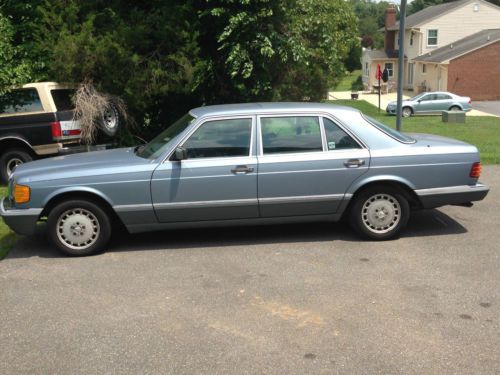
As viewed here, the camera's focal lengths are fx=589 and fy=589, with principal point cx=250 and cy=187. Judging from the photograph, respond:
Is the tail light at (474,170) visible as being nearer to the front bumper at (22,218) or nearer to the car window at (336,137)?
the car window at (336,137)

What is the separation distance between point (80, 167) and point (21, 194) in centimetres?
66

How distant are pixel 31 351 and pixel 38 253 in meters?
2.45

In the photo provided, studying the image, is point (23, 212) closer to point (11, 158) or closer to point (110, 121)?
point (11, 158)

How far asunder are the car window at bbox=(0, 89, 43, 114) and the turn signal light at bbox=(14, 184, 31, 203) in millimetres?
4463

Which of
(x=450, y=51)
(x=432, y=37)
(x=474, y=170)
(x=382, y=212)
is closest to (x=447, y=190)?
(x=474, y=170)

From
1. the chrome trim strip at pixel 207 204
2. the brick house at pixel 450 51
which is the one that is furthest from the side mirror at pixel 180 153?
the brick house at pixel 450 51

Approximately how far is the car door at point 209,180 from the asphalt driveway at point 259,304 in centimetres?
44

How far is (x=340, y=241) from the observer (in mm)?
6512

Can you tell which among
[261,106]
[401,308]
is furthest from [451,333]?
[261,106]

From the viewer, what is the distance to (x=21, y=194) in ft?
20.1

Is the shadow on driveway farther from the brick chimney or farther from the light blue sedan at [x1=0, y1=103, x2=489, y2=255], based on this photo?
the brick chimney

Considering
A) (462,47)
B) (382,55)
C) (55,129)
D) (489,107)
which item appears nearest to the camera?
(55,129)

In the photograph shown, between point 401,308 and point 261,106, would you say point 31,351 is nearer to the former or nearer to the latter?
point 401,308

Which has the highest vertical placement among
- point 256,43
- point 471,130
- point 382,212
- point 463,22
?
point 463,22
